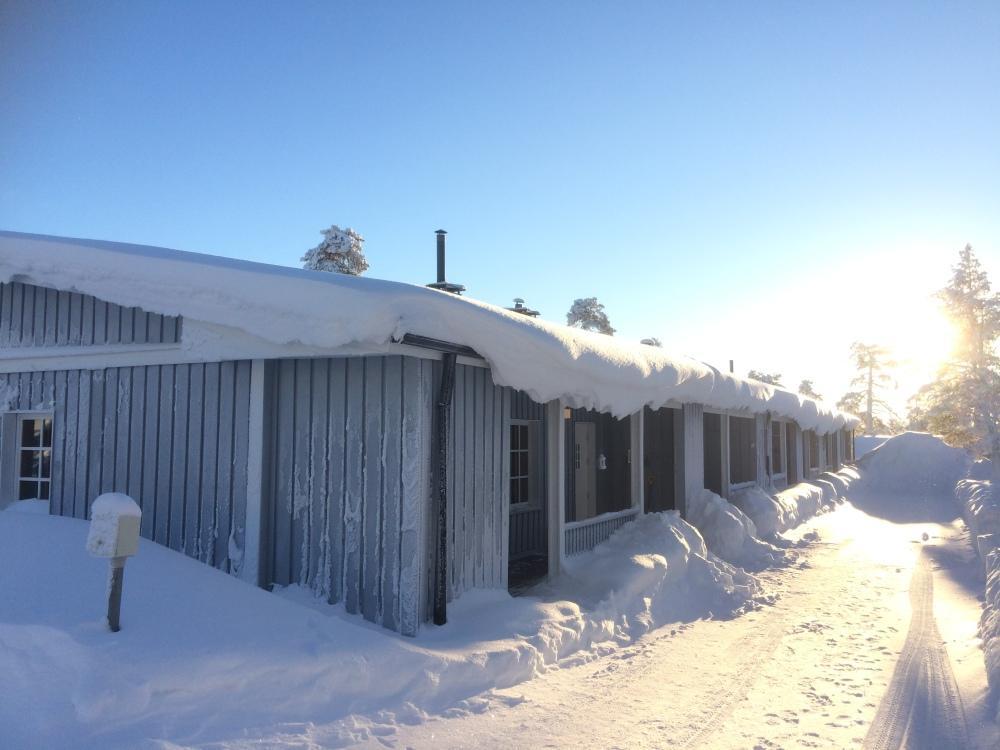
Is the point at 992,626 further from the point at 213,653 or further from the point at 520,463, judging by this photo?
the point at 213,653

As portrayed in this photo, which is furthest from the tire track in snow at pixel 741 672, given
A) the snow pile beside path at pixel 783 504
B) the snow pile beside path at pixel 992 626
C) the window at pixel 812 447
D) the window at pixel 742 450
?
the window at pixel 812 447

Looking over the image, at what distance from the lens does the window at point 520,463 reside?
35.7 ft

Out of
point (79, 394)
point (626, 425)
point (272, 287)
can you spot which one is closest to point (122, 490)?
point (79, 394)

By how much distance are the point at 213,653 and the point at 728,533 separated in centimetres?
867

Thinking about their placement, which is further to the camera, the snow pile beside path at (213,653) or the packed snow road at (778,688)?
the packed snow road at (778,688)

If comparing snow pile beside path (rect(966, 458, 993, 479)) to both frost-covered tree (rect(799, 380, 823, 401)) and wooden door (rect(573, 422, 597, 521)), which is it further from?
frost-covered tree (rect(799, 380, 823, 401))

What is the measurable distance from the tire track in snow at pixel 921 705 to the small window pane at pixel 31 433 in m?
8.60

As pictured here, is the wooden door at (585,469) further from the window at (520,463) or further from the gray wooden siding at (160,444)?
the gray wooden siding at (160,444)

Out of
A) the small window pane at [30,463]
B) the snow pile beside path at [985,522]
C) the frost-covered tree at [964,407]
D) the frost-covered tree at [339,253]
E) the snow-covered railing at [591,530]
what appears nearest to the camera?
the small window pane at [30,463]

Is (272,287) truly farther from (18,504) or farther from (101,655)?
(18,504)

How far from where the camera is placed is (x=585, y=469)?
12.1 meters

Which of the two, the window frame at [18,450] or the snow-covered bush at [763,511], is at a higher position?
the window frame at [18,450]

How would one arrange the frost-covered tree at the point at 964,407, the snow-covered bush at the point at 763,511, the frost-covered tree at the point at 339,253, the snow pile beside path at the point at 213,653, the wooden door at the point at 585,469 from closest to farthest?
the snow pile beside path at the point at 213,653
the wooden door at the point at 585,469
the snow-covered bush at the point at 763,511
the frost-covered tree at the point at 964,407
the frost-covered tree at the point at 339,253

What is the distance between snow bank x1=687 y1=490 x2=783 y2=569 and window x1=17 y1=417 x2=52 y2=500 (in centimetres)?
922
